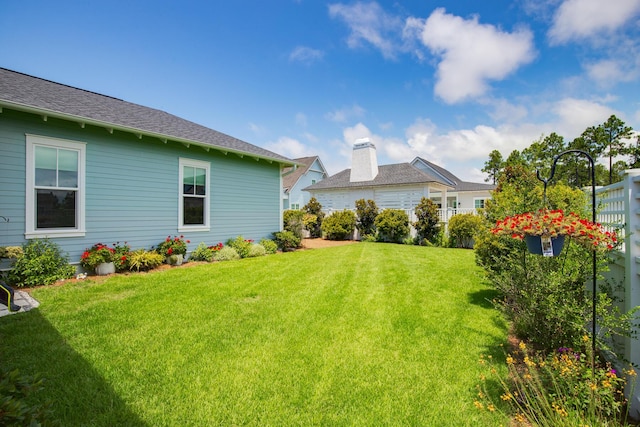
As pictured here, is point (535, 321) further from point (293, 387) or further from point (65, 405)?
point (65, 405)

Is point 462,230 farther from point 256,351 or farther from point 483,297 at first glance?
point 256,351

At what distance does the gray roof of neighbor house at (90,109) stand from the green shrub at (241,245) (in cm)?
301

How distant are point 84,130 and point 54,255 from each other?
299 centimetres

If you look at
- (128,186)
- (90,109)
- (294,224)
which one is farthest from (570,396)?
(294,224)

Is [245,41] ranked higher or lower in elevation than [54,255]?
higher

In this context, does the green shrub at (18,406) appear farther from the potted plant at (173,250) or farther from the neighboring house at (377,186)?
the neighboring house at (377,186)

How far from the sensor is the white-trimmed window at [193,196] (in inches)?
355

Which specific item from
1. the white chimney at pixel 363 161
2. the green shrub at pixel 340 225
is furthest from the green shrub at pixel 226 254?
the white chimney at pixel 363 161

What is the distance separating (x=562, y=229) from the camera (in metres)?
2.48

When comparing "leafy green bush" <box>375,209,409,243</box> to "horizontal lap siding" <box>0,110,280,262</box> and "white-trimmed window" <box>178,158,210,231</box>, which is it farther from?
"white-trimmed window" <box>178,158,210,231</box>

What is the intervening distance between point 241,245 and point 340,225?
285 inches

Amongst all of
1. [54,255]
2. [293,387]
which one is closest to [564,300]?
[293,387]

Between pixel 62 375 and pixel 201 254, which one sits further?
pixel 201 254

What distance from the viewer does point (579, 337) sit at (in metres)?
2.78
